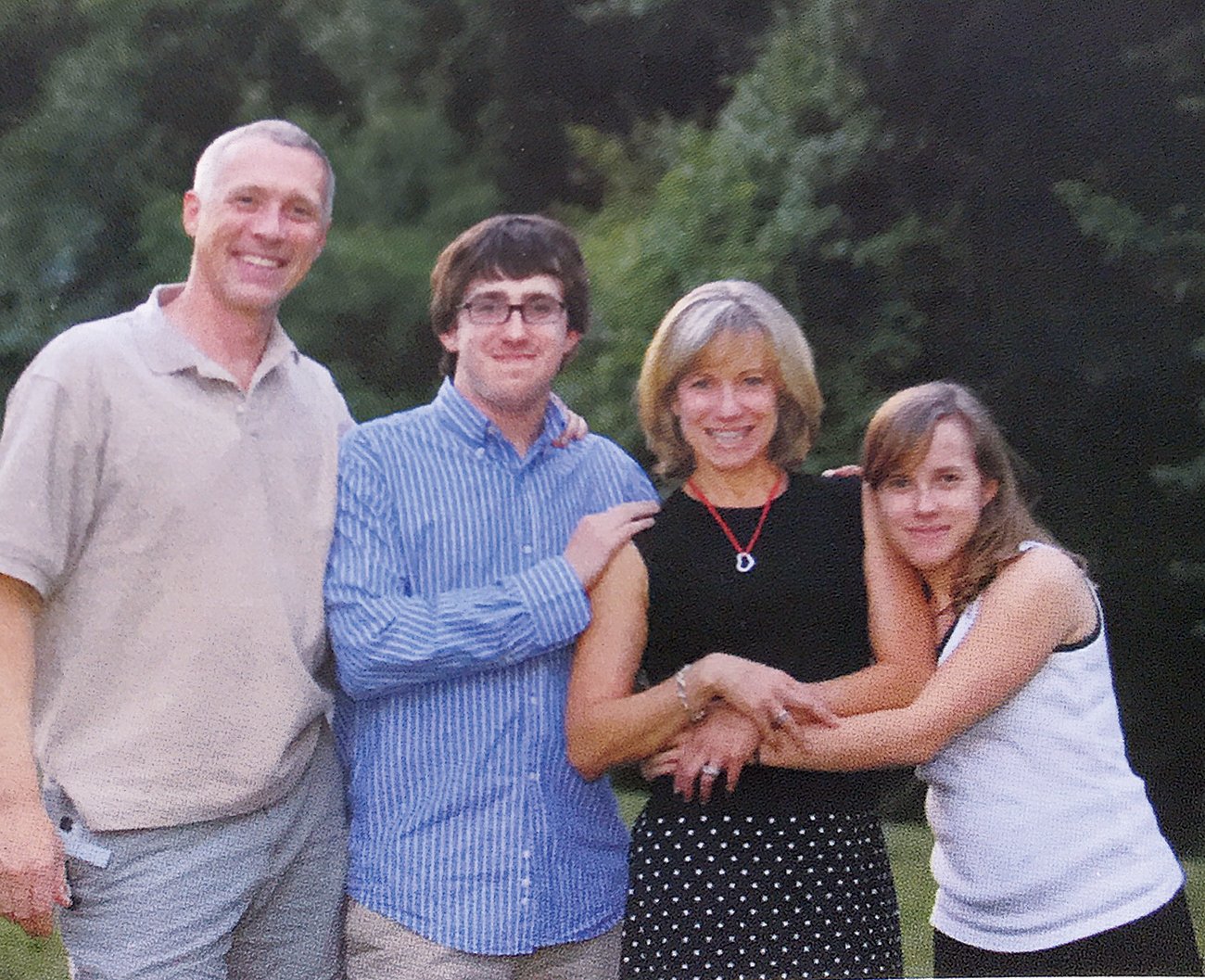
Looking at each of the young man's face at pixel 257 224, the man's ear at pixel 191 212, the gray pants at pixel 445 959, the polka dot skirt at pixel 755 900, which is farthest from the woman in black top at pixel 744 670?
the man's ear at pixel 191 212

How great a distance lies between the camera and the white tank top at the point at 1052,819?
5.88 ft

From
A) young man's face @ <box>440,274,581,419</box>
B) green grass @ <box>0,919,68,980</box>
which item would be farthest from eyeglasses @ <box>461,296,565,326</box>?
green grass @ <box>0,919,68,980</box>

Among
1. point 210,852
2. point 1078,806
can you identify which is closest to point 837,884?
point 1078,806

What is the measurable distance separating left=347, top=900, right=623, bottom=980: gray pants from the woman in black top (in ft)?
0.37

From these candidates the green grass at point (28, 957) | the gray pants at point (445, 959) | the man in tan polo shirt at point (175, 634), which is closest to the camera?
the man in tan polo shirt at point (175, 634)

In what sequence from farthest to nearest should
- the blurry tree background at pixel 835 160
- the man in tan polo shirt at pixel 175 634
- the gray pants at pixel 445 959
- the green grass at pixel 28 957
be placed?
the blurry tree background at pixel 835 160 < the green grass at pixel 28 957 < the gray pants at pixel 445 959 < the man in tan polo shirt at pixel 175 634

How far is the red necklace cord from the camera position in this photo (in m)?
1.80

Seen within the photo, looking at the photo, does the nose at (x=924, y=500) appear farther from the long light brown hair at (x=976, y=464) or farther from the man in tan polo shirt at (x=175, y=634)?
the man in tan polo shirt at (x=175, y=634)

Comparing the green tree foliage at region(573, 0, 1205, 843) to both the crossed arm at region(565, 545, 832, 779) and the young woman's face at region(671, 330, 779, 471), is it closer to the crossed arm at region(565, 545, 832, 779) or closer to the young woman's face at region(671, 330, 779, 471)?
the young woman's face at region(671, 330, 779, 471)

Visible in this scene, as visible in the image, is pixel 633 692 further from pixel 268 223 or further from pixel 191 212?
pixel 191 212

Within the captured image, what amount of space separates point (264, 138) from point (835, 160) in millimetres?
959

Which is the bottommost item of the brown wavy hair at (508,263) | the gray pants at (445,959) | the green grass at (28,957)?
the green grass at (28,957)

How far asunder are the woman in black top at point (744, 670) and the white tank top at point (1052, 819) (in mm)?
130

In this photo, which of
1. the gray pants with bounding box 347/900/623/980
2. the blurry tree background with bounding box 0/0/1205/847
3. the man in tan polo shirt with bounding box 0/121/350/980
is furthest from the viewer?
the blurry tree background with bounding box 0/0/1205/847
